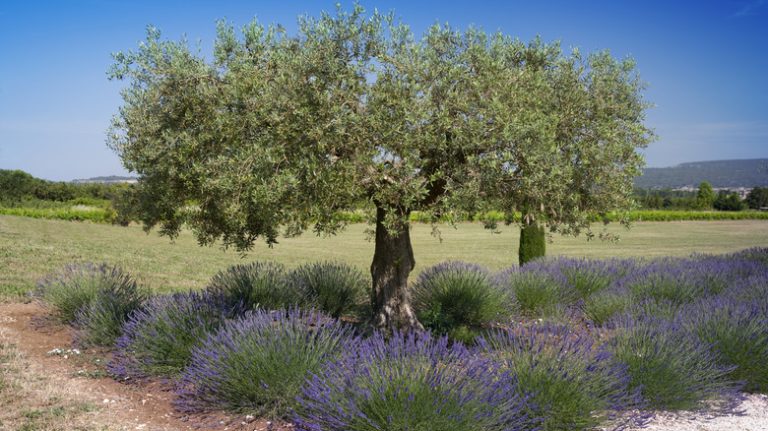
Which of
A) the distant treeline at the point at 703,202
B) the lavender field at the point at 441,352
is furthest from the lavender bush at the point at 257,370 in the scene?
the distant treeline at the point at 703,202

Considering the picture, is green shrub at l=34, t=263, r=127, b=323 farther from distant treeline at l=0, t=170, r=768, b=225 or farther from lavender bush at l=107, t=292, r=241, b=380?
distant treeline at l=0, t=170, r=768, b=225

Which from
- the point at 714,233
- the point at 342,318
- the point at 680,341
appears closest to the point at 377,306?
the point at 342,318

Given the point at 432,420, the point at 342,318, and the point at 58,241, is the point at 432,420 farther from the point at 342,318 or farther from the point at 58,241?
the point at 58,241

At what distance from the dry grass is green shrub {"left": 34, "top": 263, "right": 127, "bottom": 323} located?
2.16 metres

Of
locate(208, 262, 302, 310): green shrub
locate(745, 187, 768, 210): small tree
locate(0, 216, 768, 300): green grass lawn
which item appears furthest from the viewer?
locate(745, 187, 768, 210): small tree

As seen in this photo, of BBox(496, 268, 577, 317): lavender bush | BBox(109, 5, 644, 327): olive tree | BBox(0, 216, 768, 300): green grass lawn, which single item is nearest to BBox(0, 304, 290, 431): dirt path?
BBox(109, 5, 644, 327): olive tree

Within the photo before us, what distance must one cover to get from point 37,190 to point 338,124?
66217mm

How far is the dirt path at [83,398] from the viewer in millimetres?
7027

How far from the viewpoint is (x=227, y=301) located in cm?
1121

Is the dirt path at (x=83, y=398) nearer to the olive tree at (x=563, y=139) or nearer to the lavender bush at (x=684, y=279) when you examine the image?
the olive tree at (x=563, y=139)

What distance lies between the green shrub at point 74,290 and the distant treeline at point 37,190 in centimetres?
5313

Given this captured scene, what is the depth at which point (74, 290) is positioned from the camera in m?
11.8

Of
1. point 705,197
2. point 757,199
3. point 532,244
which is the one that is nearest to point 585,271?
point 532,244

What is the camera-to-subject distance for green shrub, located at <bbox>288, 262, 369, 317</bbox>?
43.0 ft
